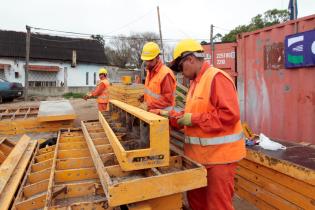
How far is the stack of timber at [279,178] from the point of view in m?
3.65

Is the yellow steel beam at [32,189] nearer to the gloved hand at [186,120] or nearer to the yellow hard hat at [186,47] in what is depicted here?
the gloved hand at [186,120]

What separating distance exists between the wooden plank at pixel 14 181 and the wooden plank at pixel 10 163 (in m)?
0.05

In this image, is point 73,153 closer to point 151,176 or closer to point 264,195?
point 151,176

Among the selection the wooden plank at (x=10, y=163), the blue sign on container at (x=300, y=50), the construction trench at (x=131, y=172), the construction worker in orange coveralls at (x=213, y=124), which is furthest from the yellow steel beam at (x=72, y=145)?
the blue sign on container at (x=300, y=50)

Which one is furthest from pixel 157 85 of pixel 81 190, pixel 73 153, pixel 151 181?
pixel 151 181

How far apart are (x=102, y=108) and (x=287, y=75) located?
5039 mm

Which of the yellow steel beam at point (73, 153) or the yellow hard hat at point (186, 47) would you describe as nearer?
the yellow hard hat at point (186, 47)

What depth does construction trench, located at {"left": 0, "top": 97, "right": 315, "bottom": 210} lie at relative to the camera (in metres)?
2.65

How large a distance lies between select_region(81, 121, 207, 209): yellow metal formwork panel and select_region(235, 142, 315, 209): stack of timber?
4.79 ft

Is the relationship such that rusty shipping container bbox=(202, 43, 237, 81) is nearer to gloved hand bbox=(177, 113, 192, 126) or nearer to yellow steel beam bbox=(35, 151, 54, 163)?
yellow steel beam bbox=(35, 151, 54, 163)

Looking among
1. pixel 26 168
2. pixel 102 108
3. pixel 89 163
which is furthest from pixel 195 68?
pixel 102 108

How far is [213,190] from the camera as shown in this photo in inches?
117

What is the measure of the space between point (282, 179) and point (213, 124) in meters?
1.68

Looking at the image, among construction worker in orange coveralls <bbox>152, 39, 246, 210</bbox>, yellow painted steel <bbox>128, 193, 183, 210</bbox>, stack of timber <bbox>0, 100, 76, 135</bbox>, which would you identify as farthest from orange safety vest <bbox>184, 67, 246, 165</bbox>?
stack of timber <bbox>0, 100, 76, 135</bbox>
